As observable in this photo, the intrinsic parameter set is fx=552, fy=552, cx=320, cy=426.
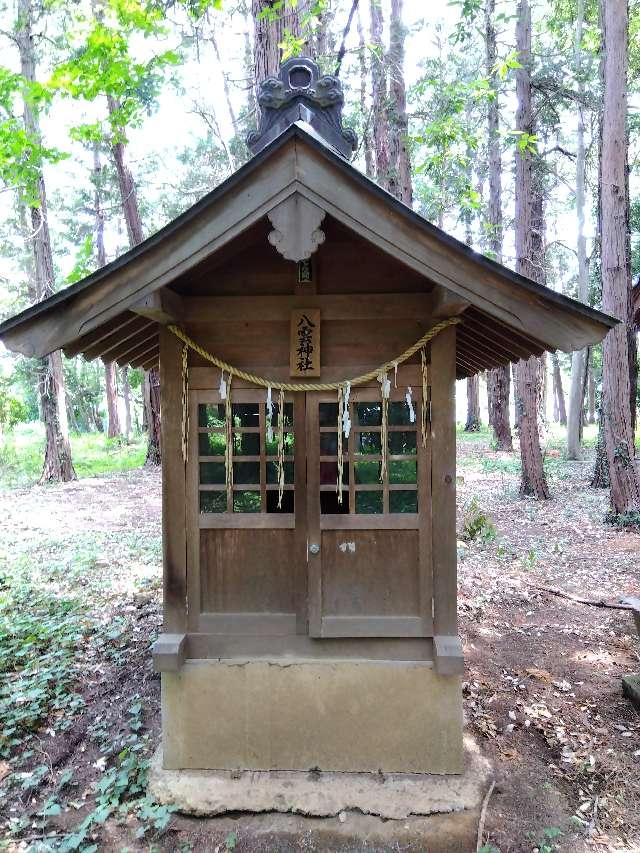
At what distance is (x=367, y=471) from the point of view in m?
3.71

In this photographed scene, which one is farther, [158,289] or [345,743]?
[345,743]

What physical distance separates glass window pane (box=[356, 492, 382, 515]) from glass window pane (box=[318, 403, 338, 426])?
513mm

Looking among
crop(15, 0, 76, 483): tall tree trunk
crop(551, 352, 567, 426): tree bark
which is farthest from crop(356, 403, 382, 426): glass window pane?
crop(551, 352, 567, 426): tree bark

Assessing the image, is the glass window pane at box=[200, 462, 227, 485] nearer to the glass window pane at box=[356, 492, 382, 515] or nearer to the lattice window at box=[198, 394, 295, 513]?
the lattice window at box=[198, 394, 295, 513]

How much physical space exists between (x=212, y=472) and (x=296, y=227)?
1699mm

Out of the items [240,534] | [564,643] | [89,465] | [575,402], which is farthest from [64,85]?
[575,402]

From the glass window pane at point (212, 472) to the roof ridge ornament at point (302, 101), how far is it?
2.25 meters

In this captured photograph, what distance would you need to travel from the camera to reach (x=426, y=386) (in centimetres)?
363

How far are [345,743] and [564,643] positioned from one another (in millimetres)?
3088

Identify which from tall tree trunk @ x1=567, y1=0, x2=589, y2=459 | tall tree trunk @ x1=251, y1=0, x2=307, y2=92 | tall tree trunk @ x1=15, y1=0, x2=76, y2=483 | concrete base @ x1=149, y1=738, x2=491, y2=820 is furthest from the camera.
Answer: tall tree trunk @ x1=567, y1=0, x2=589, y2=459

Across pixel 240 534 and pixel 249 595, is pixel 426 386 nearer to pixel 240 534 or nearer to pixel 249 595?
pixel 240 534

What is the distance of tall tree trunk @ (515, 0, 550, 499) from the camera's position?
11.3 metres

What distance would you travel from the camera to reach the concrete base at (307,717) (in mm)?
3637

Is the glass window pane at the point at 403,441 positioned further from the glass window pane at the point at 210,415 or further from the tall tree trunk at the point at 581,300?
the tall tree trunk at the point at 581,300
